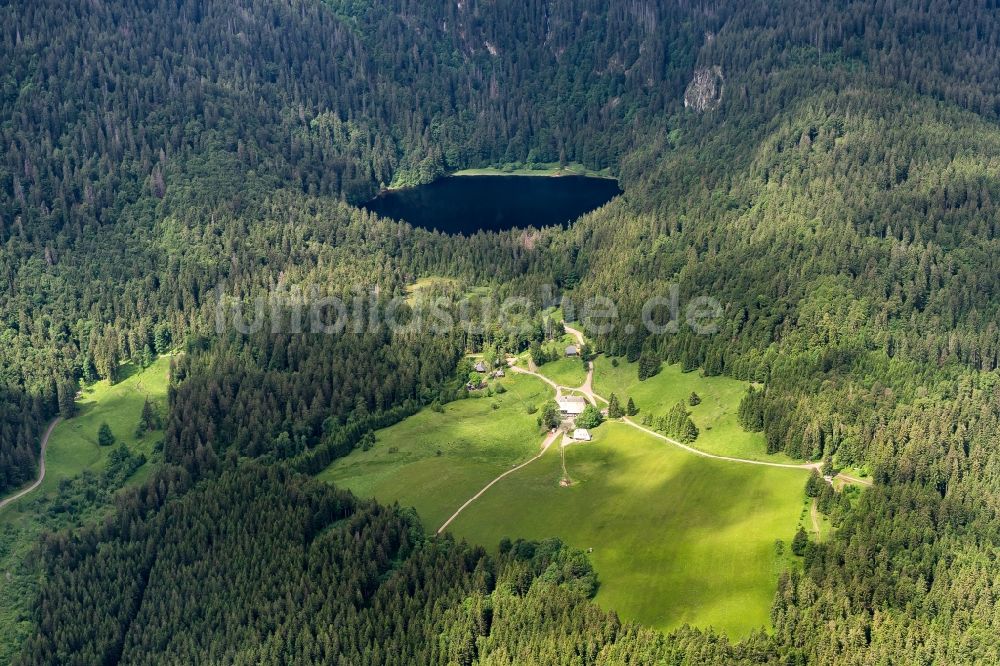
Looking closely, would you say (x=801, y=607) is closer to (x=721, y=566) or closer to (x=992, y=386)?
(x=721, y=566)

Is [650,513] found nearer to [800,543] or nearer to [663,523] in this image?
[663,523]

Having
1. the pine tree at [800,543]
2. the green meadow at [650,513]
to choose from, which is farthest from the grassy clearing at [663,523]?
the pine tree at [800,543]

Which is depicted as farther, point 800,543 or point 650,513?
point 650,513

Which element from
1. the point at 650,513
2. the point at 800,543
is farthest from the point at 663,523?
the point at 800,543

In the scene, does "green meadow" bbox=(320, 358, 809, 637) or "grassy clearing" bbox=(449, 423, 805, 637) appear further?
"green meadow" bbox=(320, 358, 809, 637)

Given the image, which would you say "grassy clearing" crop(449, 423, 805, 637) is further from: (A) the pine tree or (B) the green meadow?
(A) the pine tree

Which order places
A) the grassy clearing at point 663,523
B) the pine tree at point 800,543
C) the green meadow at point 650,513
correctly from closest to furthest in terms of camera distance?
the grassy clearing at point 663,523 → the green meadow at point 650,513 → the pine tree at point 800,543

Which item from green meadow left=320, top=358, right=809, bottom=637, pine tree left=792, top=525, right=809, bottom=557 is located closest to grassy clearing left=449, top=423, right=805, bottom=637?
green meadow left=320, top=358, right=809, bottom=637

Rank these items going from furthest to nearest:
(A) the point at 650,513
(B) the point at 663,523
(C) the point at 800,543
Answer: (A) the point at 650,513 < (B) the point at 663,523 < (C) the point at 800,543

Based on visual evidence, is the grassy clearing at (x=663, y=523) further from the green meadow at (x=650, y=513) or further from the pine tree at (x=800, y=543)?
the pine tree at (x=800, y=543)
